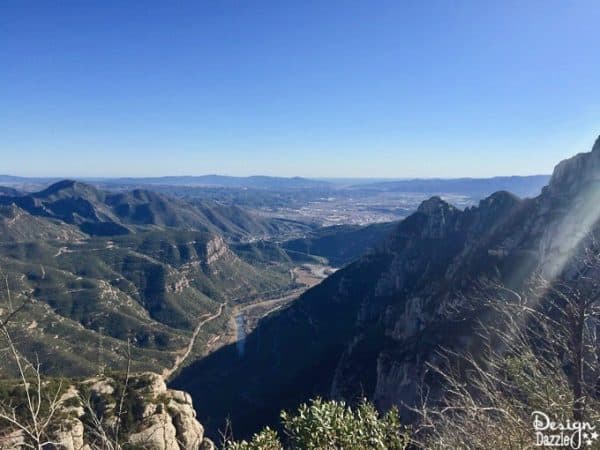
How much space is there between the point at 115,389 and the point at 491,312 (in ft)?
161

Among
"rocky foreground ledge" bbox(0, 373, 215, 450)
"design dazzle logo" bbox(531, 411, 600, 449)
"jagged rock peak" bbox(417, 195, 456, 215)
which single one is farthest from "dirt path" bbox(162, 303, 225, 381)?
"design dazzle logo" bbox(531, 411, 600, 449)

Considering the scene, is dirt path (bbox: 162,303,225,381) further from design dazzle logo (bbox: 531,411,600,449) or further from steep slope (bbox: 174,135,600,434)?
design dazzle logo (bbox: 531,411,600,449)

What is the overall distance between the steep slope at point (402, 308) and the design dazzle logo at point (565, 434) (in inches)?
1196

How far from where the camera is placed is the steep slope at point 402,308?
64.2 m

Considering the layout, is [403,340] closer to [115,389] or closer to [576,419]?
[115,389]

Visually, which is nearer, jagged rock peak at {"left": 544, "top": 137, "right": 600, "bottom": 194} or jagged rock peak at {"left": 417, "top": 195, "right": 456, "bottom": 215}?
jagged rock peak at {"left": 544, "top": 137, "right": 600, "bottom": 194}

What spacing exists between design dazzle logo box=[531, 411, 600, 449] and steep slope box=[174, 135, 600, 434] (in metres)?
30.4

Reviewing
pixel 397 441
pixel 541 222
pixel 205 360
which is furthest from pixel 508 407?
pixel 205 360

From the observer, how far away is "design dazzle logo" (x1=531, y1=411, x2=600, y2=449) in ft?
35.9

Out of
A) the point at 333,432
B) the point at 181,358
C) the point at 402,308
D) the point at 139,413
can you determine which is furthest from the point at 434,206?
the point at 333,432

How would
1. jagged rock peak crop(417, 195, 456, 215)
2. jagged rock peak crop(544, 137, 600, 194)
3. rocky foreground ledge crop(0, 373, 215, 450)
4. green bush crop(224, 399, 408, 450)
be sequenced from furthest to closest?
jagged rock peak crop(417, 195, 456, 215)
jagged rock peak crop(544, 137, 600, 194)
rocky foreground ledge crop(0, 373, 215, 450)
green bush crop(224, 399, 408, 450)

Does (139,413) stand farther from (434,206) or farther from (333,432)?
(434,206)

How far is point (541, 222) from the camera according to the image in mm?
76688

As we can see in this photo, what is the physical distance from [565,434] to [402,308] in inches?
3064
